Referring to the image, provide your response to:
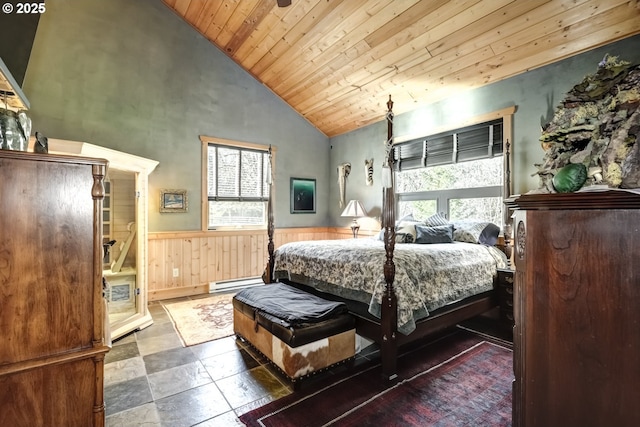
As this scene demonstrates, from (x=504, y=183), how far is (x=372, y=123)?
2.46 metres

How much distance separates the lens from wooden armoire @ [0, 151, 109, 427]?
47.5 inches

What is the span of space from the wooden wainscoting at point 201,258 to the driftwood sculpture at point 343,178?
80cm

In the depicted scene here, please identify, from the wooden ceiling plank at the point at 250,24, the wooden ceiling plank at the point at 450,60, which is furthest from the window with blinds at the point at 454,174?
the wooden ceiling plank at the point at 250,24

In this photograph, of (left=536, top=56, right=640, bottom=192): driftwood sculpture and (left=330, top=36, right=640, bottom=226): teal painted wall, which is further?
(left=330, top=36, right=640, bottom=226): teal painted wall

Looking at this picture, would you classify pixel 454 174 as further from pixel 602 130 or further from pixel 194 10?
pixel 194 10

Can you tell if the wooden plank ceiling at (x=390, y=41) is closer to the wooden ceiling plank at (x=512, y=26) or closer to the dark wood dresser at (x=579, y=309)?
the wooden ceiling plank at (x=512, y=26)

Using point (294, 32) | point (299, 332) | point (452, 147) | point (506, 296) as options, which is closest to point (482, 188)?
point (452, 147)

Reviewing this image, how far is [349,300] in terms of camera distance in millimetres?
2684

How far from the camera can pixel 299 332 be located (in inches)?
82.9

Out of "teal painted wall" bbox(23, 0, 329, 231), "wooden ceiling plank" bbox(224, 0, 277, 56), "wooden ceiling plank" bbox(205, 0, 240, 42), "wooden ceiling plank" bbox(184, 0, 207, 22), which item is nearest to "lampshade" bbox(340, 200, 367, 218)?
"teal painted wall" bbox(23, 0, 329, 231)

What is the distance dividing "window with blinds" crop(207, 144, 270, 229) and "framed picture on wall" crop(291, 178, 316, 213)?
0.59 metres

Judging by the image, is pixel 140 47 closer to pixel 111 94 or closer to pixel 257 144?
pixel 111 94

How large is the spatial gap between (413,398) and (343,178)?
4.21 metres

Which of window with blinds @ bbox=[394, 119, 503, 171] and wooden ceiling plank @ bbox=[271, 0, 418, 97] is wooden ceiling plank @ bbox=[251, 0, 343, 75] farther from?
window with blinds @ bbox=[394, 119, 503, 171]
